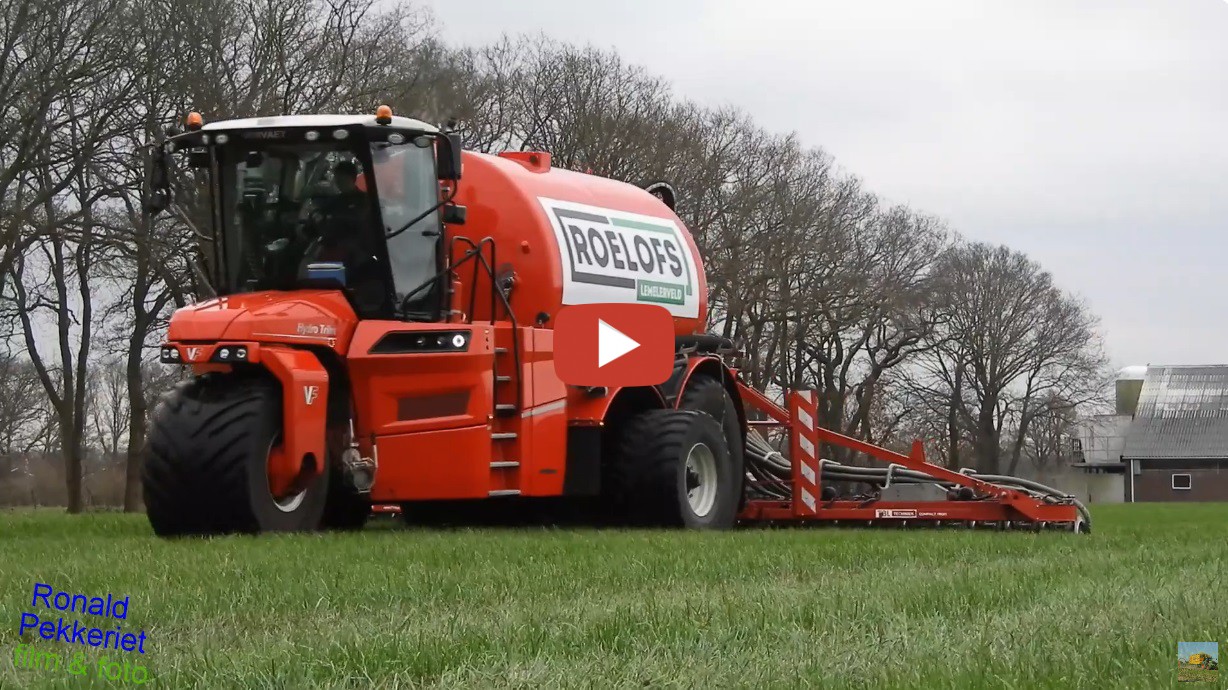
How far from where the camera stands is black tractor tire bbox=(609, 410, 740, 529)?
1416 centimetres

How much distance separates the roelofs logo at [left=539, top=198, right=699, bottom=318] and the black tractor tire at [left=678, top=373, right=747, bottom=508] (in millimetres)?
780

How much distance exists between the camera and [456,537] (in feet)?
38.4

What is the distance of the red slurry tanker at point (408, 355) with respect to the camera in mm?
11578

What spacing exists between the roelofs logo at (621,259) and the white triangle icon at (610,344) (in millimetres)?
413

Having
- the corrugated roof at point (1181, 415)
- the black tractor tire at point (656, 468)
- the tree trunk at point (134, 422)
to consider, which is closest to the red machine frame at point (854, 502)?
the black tractor tire at point (656, 468)

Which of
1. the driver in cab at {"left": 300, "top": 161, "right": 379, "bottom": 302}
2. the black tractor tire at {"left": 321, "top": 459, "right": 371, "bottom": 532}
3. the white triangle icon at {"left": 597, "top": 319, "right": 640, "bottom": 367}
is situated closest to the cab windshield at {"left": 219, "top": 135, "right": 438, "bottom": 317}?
the driver in cab at {"left": 300, "top": 161, "right": 379, "bottom": 302}

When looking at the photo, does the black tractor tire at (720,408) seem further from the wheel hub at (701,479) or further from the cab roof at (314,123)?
the cab roof at (314,123)

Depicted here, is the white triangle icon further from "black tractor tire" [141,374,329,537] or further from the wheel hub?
"black tractor tire" [141,374,329,537]

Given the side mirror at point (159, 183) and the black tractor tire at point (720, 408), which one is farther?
the black tractor tire at point (720, 408)

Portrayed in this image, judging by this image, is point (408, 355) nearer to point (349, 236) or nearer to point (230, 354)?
point (349, 236)

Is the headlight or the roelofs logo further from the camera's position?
the roelofs logo

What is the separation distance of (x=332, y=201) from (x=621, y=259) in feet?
10.0

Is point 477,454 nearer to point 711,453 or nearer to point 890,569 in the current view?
point 711,453

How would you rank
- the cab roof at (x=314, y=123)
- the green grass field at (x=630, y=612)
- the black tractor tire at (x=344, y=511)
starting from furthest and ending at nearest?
the black tractor tire at (x=344, y=511) → the cab roof at (x=314, y=123) → the green grass field at (x=630, y=612)
